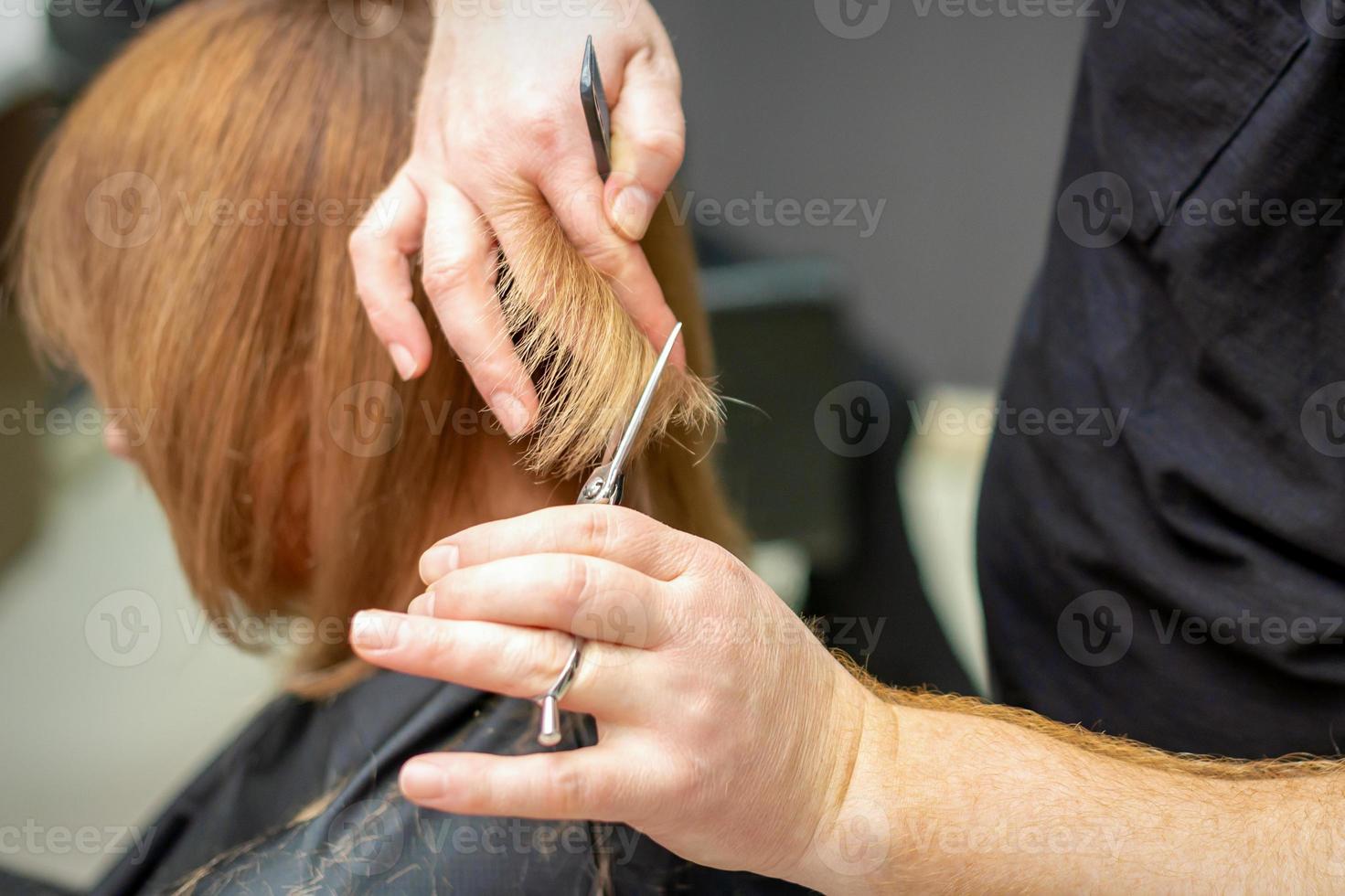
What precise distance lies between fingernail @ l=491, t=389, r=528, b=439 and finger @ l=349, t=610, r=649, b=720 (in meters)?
0.23

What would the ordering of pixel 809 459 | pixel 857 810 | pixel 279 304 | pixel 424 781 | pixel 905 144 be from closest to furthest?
pixel 424 781, pixel 857 810, pixel 279 304, pixel 809 459, pixel 905 144

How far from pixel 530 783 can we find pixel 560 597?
110 mm

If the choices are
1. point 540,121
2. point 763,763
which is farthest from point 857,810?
point 540,121

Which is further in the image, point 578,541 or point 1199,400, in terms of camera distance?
point 1199,400

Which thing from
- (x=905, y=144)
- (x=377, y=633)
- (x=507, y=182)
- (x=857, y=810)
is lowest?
(x=905, y=144)

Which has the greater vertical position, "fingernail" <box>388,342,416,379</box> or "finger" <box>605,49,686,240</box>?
"finger" <box>605,49,686,240</box>

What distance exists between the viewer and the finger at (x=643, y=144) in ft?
2.67

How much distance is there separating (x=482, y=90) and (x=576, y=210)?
0.14 metres

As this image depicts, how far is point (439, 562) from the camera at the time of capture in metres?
0.64

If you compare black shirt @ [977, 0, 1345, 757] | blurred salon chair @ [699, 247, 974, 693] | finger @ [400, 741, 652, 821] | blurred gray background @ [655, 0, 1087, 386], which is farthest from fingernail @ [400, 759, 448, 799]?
blurred gray background @ [655, 0, 1087, 386]

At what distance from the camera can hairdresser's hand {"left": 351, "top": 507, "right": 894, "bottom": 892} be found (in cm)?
57

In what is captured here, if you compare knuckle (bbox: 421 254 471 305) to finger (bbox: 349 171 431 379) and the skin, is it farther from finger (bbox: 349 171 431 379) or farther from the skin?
the skin

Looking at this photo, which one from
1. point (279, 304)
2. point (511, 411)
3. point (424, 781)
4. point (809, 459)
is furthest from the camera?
point (809, 459)

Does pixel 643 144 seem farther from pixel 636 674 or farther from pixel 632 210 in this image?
pixel 636 674
